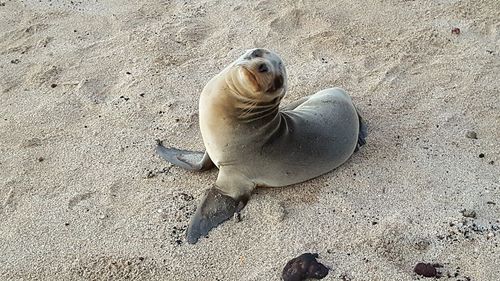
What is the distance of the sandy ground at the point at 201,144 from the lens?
3.59 metres

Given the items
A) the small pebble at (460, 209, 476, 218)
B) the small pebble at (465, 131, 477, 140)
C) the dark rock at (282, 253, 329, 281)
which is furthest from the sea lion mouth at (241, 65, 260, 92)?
the small pebble at (465, 131, 477, 140)

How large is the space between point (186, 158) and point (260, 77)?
0.89 meters

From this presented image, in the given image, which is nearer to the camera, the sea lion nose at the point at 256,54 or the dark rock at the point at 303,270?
the dark rock at the point at 303,270

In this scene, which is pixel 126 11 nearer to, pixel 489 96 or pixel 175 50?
pixel 175 50

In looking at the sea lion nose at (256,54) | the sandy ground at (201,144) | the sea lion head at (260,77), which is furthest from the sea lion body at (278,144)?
the sea lion nose at (256,54)

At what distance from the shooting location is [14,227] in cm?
380

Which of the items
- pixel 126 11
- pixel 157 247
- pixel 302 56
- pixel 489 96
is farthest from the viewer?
pixel 126 11

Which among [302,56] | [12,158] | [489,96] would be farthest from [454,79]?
[12,158]

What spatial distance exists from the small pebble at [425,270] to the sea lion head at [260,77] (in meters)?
1.16

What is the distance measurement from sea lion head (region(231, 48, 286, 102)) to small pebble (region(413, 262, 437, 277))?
3.79ft

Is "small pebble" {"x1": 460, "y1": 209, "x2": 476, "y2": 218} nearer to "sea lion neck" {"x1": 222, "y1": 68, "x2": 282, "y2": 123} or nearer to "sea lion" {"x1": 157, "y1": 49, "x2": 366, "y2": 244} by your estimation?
"sea lion" {"x1": 157, "y1": 49, "x2": 366, "y2": 244}

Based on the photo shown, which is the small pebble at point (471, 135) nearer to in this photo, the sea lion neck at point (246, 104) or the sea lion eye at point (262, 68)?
the sea lion neck at point (246, 104)

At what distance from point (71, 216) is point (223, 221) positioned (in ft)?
2.83

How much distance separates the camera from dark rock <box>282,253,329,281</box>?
135 inches
